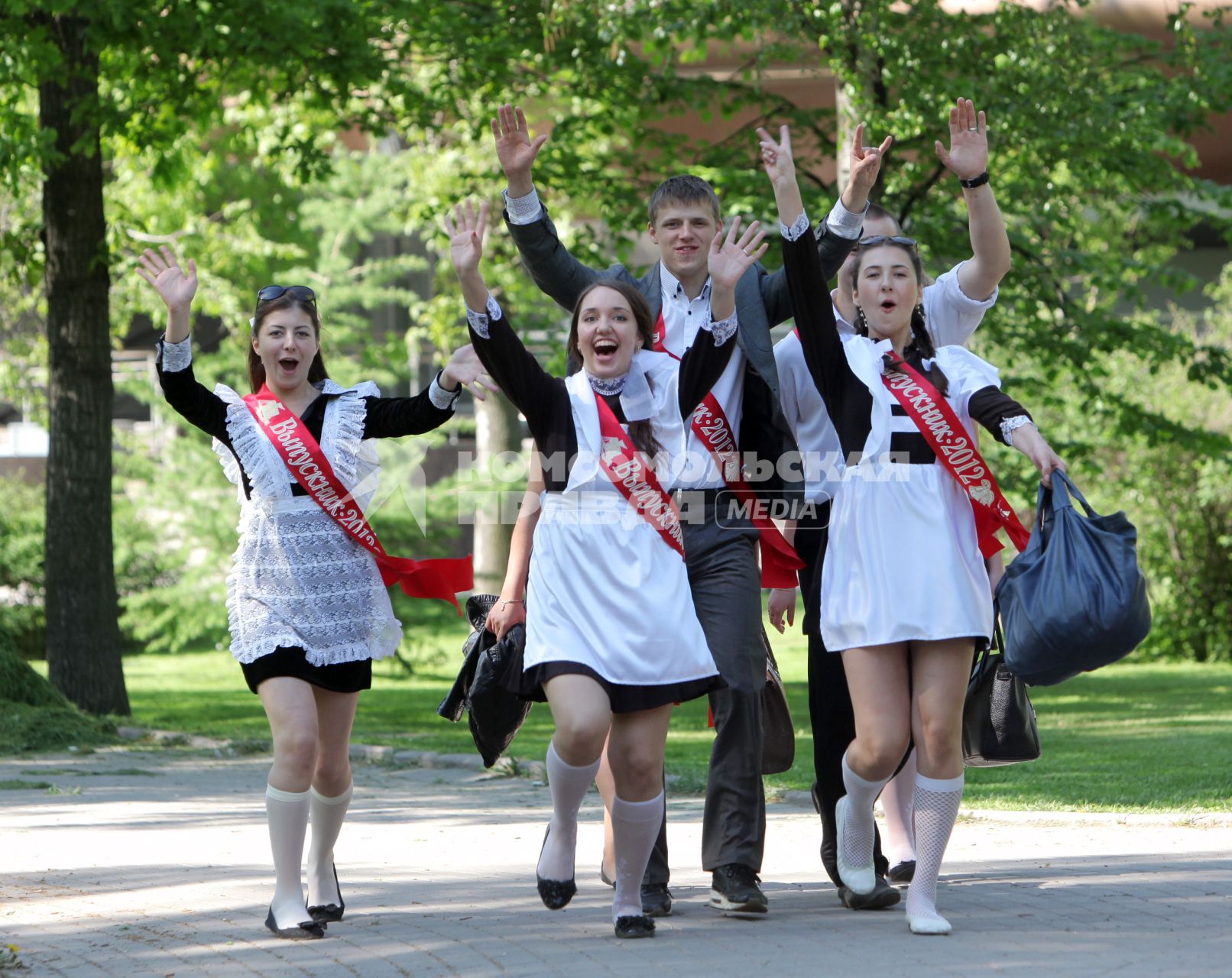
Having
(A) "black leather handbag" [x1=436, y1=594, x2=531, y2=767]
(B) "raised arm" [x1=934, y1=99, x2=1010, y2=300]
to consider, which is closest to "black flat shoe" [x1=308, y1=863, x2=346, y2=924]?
(A) "black leather handbag" [x1=436, y1=594, x2=531, y2=767]

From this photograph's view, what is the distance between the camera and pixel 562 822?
4773 mm

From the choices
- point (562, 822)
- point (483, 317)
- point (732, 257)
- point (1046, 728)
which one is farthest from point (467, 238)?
point (1046, 728)

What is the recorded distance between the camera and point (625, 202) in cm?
1532

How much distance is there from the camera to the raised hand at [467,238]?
184 inches

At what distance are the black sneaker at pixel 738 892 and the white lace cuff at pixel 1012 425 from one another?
5.14 feet

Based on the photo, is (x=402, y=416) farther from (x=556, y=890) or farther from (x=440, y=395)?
(x=556, y=890)

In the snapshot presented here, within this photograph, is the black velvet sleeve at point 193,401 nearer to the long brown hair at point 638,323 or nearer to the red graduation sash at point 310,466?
the red graduation sash at point 310,466

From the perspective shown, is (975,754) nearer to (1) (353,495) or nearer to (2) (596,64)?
(1) (353,495)

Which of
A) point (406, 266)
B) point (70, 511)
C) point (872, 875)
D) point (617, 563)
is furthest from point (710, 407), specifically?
point (406, 266)

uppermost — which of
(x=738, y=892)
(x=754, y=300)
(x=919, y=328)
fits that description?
(x=754, y=300)

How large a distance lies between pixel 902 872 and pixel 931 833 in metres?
0.85

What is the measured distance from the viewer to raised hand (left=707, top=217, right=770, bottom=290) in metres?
4.85

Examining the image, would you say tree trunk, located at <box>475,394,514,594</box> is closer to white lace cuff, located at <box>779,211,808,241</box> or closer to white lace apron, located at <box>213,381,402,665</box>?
white lace apron, located at <box>213,381,402,665</box>

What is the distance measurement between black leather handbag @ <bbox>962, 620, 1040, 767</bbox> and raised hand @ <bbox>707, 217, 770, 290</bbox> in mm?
1387
